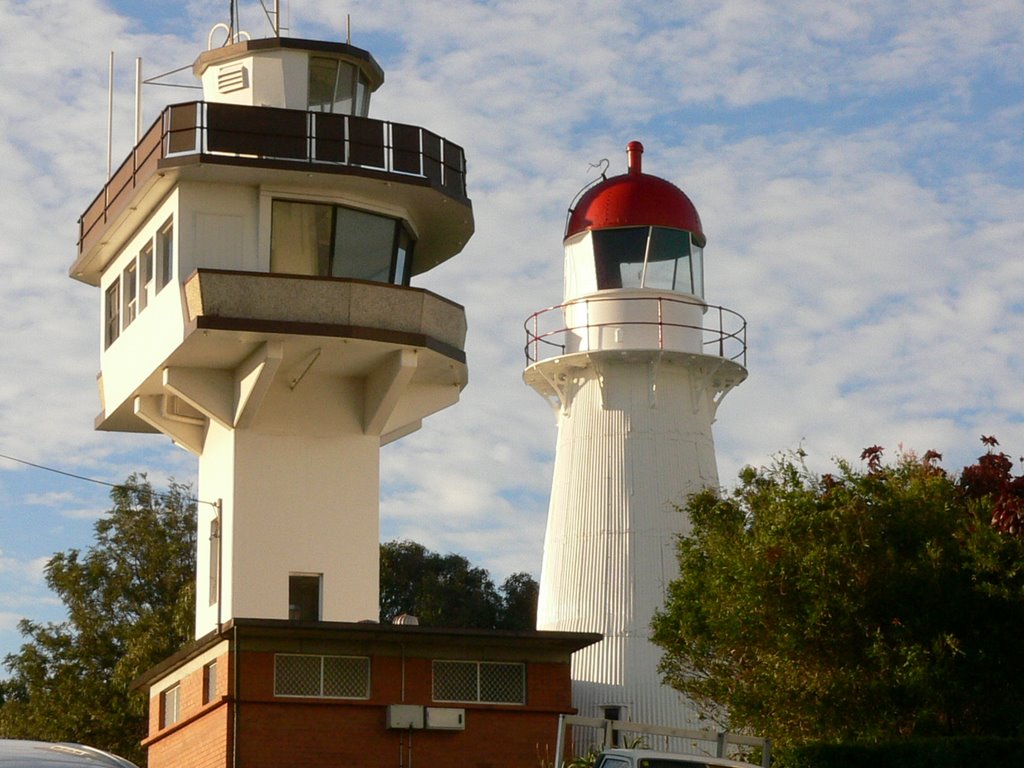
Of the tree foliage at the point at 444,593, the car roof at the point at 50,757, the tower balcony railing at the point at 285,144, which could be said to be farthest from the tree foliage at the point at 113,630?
the car roof at the point at 50,757

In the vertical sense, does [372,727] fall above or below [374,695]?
below

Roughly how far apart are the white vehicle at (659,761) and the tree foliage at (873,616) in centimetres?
512

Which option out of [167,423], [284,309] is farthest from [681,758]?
[167,423]

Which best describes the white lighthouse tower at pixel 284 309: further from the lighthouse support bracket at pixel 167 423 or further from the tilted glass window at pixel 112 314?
the tilted glass window at pixel 112 314

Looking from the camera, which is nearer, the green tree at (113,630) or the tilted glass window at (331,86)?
the tilted glass window at (331,86)

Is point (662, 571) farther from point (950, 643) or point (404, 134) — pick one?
point (950, 643)

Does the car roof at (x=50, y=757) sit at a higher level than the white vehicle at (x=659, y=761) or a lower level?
higher

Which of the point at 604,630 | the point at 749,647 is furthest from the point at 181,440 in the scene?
the point at 749,647

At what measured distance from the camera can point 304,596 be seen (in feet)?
108

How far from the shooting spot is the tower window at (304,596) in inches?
1294

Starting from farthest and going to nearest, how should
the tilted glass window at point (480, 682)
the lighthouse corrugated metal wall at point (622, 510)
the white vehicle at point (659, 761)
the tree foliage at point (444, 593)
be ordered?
the tree foliage at point (444, 593) → the lighthouse corrugated metal wall at point (622, 510) → the tilted glass window at point (480, 682) → the white vehicle at point (659, 761)

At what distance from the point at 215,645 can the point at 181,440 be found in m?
6.13

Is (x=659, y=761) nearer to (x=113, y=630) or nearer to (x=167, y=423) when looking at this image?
(x=167, y=423)

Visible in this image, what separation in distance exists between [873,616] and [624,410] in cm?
1599
